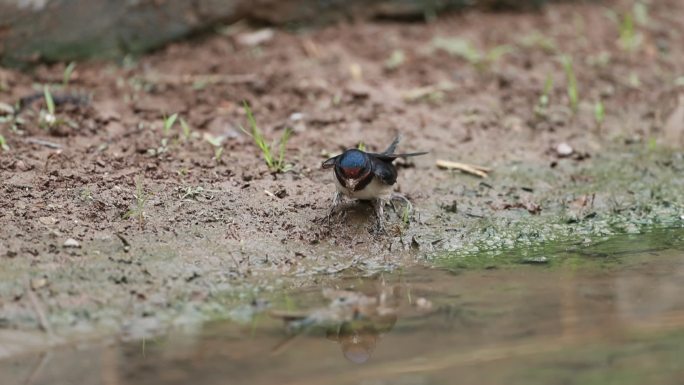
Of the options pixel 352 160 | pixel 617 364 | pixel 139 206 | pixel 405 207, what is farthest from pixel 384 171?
pixel 617 364

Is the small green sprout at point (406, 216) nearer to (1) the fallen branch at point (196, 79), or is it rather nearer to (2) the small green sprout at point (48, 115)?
(1) the fallen branch at point (196, 79)

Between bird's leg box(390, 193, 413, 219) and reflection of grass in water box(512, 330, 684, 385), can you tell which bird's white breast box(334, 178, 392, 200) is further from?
reflection of grass in water box(512, 330, 684, 385)

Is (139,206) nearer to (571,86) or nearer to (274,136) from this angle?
(274,136)

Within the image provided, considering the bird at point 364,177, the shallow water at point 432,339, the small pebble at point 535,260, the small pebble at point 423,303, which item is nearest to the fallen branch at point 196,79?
the bird at point 364,177

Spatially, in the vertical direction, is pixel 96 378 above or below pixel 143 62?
below

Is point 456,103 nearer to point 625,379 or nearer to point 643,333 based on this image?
point 643,333

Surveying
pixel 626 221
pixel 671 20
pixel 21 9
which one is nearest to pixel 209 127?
pixel 21 9
